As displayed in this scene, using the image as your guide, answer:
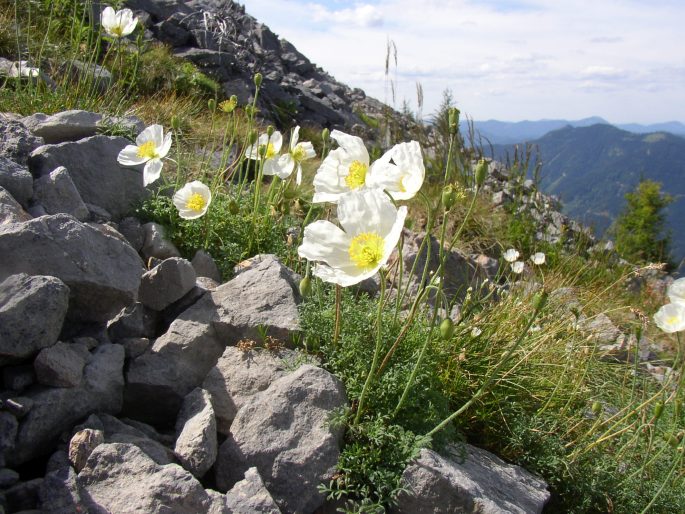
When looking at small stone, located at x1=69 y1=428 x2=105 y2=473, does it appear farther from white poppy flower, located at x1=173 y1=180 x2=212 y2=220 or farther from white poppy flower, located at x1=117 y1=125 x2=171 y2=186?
white poppy flower, located at x1=117 y1=125 x2=171 y2=186

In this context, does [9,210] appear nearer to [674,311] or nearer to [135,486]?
[135,486]

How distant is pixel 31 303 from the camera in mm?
1980

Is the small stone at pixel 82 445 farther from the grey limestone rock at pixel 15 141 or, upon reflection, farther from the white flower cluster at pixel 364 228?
the grey limestone rock at pixel 15 141

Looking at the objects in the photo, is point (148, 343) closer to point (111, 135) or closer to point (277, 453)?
point (277, 453)

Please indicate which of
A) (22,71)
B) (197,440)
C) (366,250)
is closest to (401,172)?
(366,250)

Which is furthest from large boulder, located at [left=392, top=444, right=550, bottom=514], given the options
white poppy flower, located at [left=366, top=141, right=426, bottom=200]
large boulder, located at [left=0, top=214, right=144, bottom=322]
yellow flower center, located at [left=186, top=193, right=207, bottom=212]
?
yellow flower center, located at [left=186, top=193, right=207, bottom=212]

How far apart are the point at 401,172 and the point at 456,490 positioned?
1.17 meters

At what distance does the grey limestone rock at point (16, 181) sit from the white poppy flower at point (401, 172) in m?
1.71

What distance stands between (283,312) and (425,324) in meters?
0.68

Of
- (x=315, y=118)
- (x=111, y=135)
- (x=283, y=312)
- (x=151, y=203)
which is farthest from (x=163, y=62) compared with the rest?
(x=283, y=312)

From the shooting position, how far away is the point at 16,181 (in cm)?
273

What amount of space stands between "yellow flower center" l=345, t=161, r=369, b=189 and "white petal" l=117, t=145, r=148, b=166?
1.41 meters

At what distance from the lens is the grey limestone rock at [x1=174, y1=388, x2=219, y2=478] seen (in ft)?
6.70

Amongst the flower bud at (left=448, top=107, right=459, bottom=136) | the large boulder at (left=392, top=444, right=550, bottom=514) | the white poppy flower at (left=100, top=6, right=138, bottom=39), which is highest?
the white poppy flower at (left=100, top=6, right=138, bottom=39)
